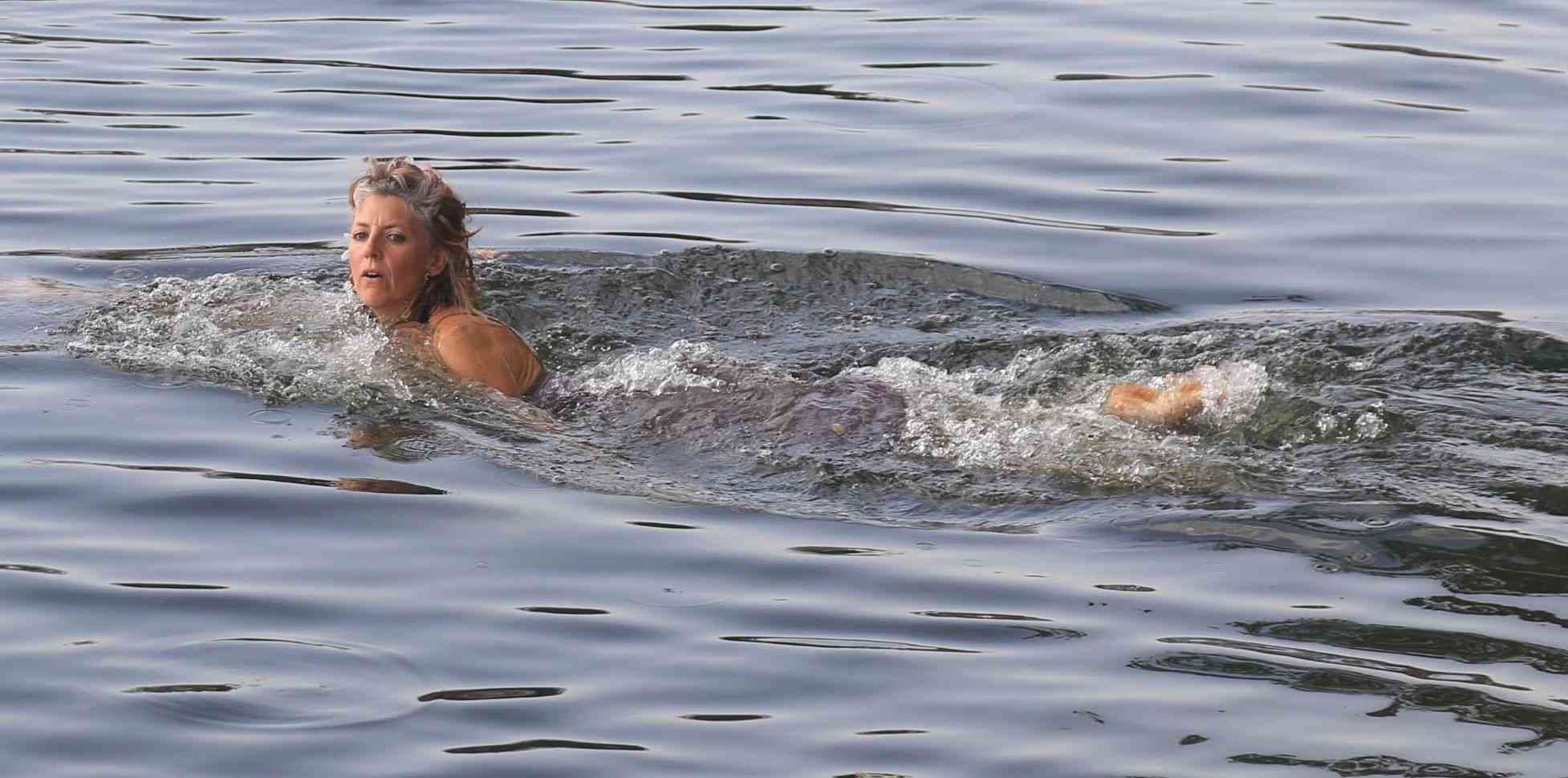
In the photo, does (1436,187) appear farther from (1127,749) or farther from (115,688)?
(115,688)

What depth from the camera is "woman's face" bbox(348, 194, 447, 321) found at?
831 cm

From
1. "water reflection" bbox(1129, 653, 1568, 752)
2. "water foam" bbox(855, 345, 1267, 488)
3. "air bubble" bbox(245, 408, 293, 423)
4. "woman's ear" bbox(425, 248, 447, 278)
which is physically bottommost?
"water reflection" bbox(1129, 653, 1568, 752)

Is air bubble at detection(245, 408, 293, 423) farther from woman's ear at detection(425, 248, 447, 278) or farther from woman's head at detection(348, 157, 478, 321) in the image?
woman's ear at detection(425, 248, 447, 278)

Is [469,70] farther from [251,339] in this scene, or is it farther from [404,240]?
[404,240]

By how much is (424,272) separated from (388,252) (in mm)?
171

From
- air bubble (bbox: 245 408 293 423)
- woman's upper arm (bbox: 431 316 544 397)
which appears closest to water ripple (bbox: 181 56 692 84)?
woman's upper arm (bbox: 431 316 544 397)

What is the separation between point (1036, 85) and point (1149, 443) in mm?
7847

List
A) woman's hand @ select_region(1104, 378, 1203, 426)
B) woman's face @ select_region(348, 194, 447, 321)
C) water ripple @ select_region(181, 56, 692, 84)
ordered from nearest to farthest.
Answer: woman's hand @ select_region(1104, 378, 1203, 426)
woman's face @ select_region(348, 194, 447, 321)
water ripple @ select_region(181, 56, 692, 84)

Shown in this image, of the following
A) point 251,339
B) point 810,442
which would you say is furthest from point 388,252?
point 810,442

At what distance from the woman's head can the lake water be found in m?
0.23

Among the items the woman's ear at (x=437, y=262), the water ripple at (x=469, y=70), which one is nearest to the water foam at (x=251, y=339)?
the woman's ear at (x=437, y=262)

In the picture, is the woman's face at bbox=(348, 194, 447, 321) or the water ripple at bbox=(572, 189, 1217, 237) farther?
the water ripple at bbox=(572, 189, 1217, 237)

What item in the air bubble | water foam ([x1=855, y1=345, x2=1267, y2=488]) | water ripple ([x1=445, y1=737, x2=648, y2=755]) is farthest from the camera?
the air bubble

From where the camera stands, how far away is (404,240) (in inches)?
328
